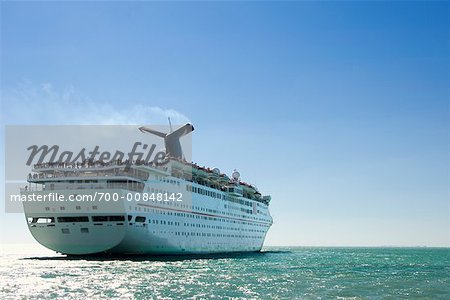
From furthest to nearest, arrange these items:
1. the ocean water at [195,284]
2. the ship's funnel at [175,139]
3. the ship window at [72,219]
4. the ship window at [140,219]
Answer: the ship's funnel at [175,139] → the ship window at [140,219] → the ship window at [72,219] → the ocean water at [195,284]

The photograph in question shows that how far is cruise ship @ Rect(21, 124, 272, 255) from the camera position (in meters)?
47.2

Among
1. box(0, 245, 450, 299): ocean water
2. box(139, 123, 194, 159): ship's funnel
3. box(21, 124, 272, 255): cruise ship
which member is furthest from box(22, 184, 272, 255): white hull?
box(139, 123, 194, 159): ship's funnel

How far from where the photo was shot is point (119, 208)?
154ft

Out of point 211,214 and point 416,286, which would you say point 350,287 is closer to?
point 416,286

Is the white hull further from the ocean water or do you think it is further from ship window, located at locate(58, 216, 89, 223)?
the ocean water

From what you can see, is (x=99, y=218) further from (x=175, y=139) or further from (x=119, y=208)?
(x=175, y=139)

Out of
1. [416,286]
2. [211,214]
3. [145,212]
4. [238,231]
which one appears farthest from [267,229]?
[416,286]

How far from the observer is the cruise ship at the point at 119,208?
47188 mm

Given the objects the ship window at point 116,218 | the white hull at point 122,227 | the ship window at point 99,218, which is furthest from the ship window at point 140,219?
the ship window at point 99,218

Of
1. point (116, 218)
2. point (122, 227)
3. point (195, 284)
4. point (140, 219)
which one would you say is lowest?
point (195, 284)

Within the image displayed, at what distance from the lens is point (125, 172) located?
50.5m

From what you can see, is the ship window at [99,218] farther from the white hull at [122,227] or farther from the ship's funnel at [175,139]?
the ship's funnel at [175,139]

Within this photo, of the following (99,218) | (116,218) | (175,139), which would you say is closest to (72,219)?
(99,218)

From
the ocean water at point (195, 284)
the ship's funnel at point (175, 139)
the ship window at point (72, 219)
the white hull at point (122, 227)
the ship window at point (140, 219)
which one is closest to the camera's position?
the ocean water at point (195, 284)
